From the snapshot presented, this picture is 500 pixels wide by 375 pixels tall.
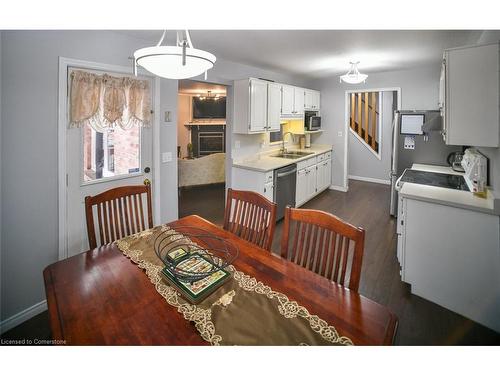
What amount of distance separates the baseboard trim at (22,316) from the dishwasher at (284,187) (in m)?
2.41

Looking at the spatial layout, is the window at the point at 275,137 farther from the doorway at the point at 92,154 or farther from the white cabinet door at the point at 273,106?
the doorway at the point at 92,154

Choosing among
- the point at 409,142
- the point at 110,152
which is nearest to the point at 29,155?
the point at 110,152

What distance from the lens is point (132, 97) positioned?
93.5 inches

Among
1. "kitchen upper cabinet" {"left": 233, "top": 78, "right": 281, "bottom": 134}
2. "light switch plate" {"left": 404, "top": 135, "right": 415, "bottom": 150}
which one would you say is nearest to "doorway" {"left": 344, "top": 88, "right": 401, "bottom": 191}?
"light switch plate" {"left": 404, "top": 135, "right": 415, "bottom": 150}

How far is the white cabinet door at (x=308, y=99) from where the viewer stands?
4738 mm

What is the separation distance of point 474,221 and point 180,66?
2.02 m

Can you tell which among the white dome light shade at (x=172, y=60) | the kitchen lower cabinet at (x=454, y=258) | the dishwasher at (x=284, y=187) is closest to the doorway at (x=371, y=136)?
the dishwasher at (x=284, y=187)

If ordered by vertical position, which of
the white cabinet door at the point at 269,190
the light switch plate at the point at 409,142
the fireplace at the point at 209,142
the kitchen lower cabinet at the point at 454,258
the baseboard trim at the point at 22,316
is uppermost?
the fireplace at the point at 209,142

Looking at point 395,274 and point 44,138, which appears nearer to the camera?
point 44,138

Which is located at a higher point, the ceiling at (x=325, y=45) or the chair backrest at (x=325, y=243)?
the ceiling at (x=325, y=45)

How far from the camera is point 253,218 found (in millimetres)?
1628
